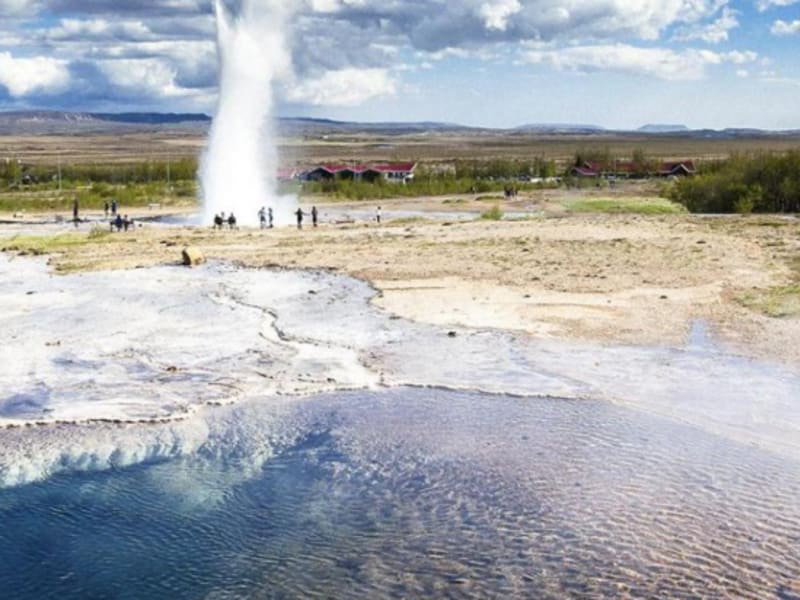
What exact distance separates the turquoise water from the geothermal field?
0.03m

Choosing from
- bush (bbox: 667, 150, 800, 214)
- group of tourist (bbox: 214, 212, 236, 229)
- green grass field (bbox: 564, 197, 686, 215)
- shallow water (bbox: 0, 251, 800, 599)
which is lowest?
green grass field (bbox: 564, 197, 686, 215)

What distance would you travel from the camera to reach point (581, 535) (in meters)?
9.61

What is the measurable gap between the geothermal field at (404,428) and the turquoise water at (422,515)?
34mm

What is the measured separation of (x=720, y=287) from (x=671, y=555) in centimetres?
1564

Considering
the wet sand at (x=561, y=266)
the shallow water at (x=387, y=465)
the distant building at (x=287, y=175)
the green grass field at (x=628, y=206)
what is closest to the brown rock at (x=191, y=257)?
the wet sand at (x=561, y=266)

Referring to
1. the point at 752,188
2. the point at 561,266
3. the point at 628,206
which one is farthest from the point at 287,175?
the point at 561,266

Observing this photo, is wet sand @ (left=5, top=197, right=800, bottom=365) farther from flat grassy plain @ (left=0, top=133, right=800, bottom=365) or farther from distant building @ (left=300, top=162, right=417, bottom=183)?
distant building @ (left=300, top=162, right=417, bottom=183)

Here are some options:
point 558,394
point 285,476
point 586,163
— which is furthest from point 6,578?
point 586,163

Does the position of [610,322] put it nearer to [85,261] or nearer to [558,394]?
[558,394]

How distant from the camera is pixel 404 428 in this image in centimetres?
1317

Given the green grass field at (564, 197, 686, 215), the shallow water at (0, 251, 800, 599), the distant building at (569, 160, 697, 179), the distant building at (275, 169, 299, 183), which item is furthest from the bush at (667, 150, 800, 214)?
the distant building at (569, 160, 697, 179)

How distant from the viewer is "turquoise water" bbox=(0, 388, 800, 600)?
8.70 meters

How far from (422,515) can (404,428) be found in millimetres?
3045

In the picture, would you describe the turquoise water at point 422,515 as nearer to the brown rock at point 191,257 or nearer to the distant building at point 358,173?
the brown rock at point 191,257
